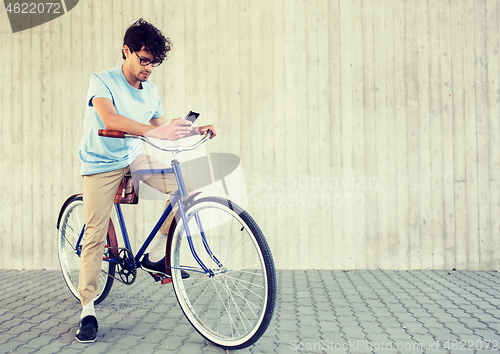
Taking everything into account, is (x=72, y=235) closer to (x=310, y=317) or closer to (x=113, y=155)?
(x=113, y=155)

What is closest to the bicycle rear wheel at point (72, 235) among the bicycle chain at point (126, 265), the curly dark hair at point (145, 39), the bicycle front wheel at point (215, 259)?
the bicycle chain at point (126, 265)

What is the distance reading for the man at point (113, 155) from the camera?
2.00 metres

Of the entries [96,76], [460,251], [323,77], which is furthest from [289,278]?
[96,76]

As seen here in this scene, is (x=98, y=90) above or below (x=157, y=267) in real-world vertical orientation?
above

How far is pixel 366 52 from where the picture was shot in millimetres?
3734

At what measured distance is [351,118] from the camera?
12.3ft

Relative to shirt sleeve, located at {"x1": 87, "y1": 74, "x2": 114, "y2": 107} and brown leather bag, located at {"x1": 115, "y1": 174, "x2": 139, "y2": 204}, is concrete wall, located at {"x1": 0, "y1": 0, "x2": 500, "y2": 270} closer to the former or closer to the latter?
brown leather bag, located at {"x1": 115, "y1": 174, "x2": 139, "y2": 204}

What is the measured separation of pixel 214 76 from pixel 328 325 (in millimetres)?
2641

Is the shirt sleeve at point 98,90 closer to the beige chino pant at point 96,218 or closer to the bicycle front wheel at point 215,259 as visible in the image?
the beige chino pant at point 96,218

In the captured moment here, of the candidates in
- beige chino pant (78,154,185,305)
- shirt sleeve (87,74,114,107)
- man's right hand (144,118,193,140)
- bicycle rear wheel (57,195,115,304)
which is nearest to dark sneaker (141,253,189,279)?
beige chino pant (78,154,185,305)

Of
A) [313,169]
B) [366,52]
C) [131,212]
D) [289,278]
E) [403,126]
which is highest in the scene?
[366,52]

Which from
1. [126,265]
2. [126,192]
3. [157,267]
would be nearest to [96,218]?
[126,192]

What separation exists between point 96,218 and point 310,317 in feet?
4.82

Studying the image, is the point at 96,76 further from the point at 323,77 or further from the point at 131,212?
the point at 323,77
